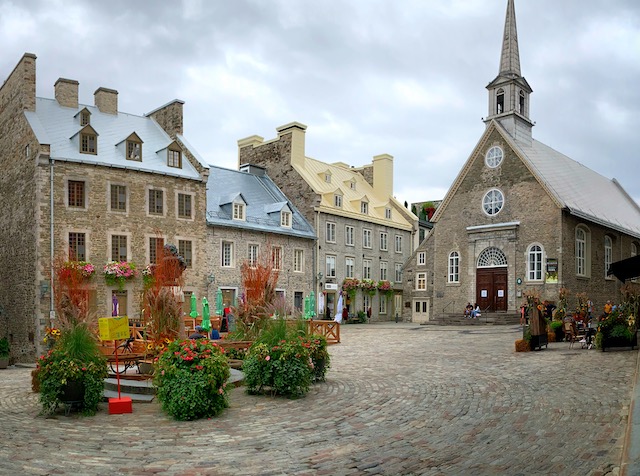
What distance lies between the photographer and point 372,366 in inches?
601

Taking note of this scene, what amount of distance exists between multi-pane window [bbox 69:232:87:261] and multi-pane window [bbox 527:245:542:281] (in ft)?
79.1

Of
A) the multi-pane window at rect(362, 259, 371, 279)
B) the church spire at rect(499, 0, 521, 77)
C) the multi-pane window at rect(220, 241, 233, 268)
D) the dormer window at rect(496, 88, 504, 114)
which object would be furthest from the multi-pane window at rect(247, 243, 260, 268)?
the church spire at rect(499, 0, 521, 77)

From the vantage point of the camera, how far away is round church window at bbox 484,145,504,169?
35812 millimetres

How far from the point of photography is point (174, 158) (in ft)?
110

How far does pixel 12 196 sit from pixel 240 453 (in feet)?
93.8

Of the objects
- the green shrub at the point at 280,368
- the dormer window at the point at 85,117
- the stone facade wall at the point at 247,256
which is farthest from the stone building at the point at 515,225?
the green shrub at the point at 280,368

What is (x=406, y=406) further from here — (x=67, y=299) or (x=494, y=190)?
(x=494, y=190)

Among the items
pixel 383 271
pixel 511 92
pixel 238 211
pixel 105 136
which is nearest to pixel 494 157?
pixel 511 92

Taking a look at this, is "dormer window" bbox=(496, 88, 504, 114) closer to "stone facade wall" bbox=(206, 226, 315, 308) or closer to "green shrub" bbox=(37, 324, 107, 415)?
"stone facade wall" bbox=(206, 226, 315, 308)

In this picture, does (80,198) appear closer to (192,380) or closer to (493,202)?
(192,380)

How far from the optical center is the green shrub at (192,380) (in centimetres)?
945

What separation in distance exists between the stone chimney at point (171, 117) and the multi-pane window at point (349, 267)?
15739 mm

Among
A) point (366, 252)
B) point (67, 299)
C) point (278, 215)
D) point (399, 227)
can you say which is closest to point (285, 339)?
point (67, 299)

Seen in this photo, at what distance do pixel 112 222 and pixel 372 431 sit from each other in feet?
81.6
